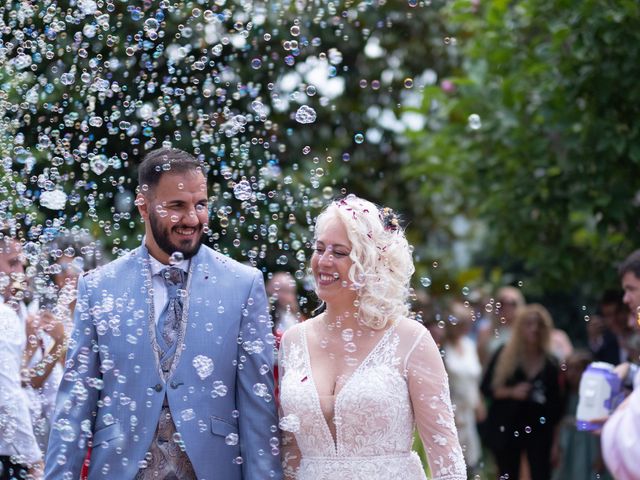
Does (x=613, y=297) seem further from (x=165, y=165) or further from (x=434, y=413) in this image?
(x=165, y=165)

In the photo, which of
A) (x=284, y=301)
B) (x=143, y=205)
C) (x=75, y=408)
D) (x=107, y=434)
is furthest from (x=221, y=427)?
(x=284, y=301)

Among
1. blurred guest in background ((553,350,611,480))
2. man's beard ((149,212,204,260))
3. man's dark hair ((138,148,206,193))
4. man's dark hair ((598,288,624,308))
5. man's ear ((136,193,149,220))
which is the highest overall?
man's dark hair ((138,148,206,193))

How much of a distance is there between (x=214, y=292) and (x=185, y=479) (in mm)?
658

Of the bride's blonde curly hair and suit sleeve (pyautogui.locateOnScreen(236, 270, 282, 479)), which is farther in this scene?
the bride's blonde curly hair

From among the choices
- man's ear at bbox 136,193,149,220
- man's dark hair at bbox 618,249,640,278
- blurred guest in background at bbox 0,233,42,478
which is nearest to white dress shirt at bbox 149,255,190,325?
man's ear at bbox 136,193,149,220

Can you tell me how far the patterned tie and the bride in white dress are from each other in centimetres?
44

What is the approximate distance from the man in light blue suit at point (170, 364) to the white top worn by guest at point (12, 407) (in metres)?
1.36

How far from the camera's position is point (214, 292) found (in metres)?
4.11

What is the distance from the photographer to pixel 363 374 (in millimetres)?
4043

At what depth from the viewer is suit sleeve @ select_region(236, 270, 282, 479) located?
3953mm

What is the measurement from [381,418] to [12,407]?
2.07m

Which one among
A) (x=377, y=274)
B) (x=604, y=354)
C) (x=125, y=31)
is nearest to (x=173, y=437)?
(x=377, y=274)

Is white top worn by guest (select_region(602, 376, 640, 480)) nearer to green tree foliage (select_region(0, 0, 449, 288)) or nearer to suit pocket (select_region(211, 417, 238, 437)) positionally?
suit pocket (select_region(211, 417, 238, 437))

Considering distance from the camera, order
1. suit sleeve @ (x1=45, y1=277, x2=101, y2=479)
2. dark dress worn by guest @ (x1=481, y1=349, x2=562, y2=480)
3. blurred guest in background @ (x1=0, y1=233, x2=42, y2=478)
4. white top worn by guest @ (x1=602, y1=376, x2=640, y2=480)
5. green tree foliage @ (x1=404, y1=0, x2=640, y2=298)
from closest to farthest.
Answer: white top worn by guest @ (x1=602, y1=376, x2=640, y2=480), suit sleeve @ (x1=45, y1=277, x2=101, y2=479), blurred guest in background @ (x1=0, y1=233, x2=42, y2=478), green tree foliage @ (x1=404, y1=0, x2=640, y2=298), dark dress worn by guest @ (x1=481, y1=349, x2=562, y2=480)
